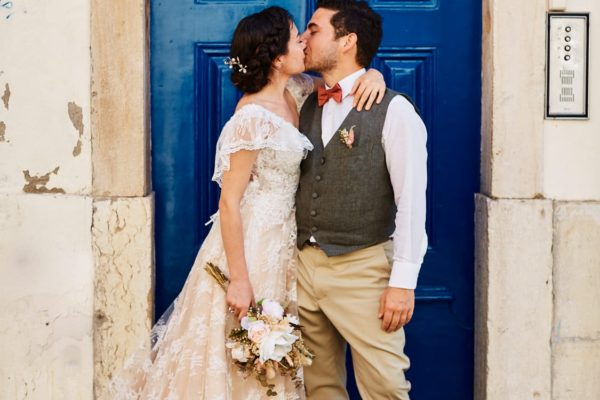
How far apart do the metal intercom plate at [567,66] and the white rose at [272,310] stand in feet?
4.69

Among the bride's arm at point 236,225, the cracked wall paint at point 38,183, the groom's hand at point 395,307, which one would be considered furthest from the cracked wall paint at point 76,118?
the groom's hand at point 395,307

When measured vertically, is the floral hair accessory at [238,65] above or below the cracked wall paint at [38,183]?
above

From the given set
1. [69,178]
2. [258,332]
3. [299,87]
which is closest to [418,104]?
[299,87]

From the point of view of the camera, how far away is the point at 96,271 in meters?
3.65

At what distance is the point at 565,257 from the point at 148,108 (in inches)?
72.8

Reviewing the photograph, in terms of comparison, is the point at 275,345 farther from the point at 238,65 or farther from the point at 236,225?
the point at 238,65

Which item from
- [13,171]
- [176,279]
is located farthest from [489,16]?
[13,171]

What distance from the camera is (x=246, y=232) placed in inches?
129

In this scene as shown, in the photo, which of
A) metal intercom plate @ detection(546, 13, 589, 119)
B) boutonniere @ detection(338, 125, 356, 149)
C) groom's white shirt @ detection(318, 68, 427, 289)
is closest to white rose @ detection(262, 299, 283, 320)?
groom's white shirt @ detection(318, 68, 427, 289)

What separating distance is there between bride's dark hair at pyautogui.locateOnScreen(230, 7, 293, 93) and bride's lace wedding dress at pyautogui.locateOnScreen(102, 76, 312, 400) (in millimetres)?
142

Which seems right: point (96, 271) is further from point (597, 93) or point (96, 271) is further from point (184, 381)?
point (597, 93)

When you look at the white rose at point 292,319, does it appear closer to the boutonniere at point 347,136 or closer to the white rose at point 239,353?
the white rose at point 239,353

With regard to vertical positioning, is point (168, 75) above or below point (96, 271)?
above

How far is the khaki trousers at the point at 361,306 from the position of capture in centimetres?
320
